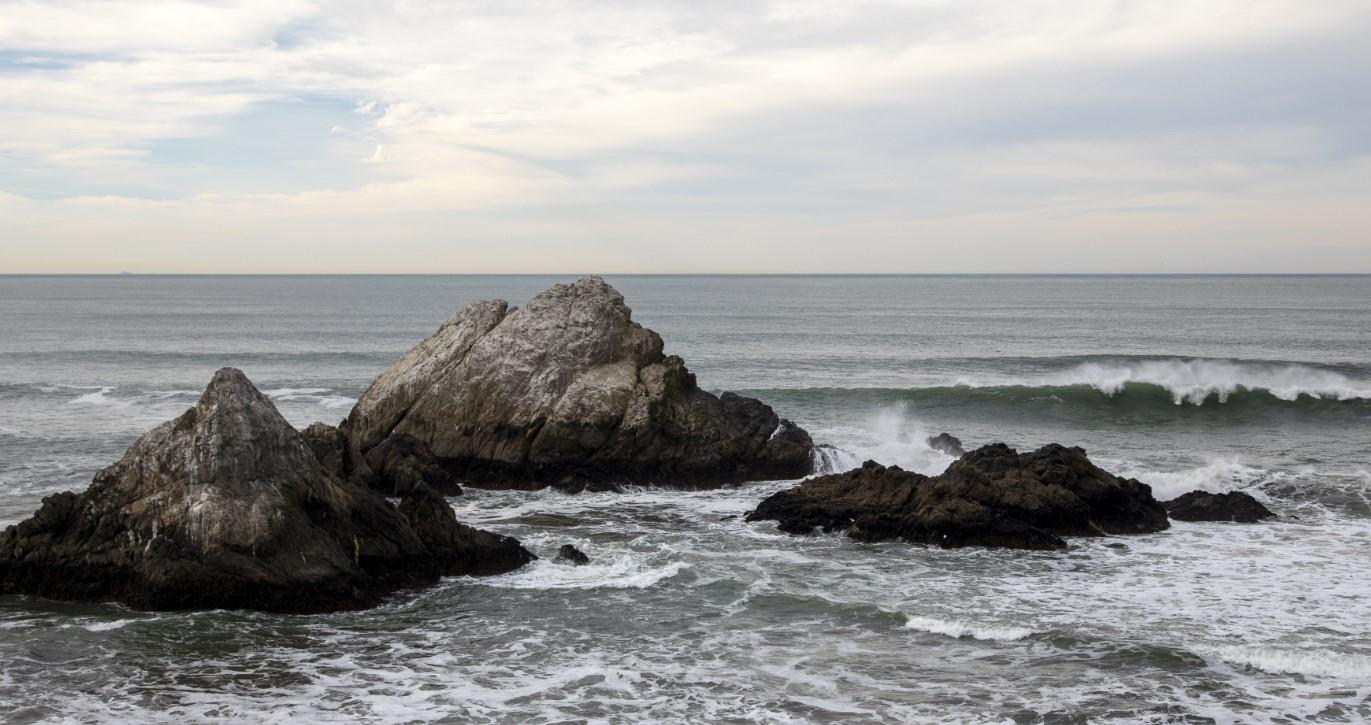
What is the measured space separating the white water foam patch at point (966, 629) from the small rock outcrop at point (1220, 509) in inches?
303

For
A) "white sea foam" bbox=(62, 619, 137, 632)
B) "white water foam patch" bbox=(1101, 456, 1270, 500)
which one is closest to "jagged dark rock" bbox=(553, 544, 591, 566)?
"white sea foam" bbox=(62, 619, 137, 632)

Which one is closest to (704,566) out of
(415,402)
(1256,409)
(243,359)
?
(415,402)

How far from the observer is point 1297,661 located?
12039mm

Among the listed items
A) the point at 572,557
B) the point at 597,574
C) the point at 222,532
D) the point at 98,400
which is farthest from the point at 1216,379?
the point at 98,400

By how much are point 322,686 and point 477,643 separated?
1.92 meters

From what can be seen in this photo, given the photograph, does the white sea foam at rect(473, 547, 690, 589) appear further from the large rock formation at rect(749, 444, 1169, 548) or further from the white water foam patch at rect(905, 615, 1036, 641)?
the white water foam patch at rect(905, 615, 1036, 641)

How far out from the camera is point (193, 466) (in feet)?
47.9

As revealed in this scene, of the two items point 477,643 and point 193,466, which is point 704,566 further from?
point 193,466

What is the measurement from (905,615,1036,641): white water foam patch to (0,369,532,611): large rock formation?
6.15 metres

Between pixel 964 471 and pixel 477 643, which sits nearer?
pixel 477 643

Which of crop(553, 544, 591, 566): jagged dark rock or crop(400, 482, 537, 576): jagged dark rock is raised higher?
crop(400, 482, 537, 576): jagged dark rock

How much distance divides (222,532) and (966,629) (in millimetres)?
9221

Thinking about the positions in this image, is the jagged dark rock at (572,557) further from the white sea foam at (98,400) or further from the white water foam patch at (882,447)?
the white sea foam at (98,400)

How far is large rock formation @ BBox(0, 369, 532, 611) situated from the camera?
46.0 feet
